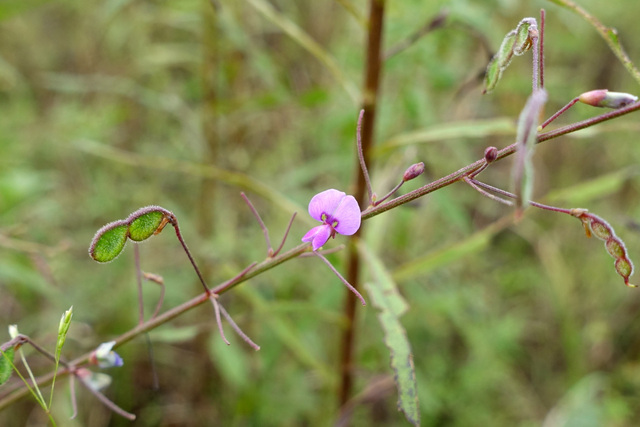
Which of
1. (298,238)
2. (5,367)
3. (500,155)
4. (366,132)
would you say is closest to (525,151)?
(500,155)

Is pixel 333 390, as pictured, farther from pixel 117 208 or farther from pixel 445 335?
pixel 117 208

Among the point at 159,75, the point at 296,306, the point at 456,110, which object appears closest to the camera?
the point at 296,306

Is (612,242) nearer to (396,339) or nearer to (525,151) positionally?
(525,151)

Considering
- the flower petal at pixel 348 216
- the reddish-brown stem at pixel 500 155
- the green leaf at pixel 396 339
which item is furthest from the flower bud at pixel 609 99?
the green leaf at pixel 396 339

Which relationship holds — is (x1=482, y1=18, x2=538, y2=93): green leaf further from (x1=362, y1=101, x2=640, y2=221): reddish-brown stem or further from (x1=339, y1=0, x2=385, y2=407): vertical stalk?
(x1=339, y1=0, x2=385, y2=407): vertical stalk

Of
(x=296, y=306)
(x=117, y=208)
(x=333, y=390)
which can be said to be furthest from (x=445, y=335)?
(x=117, y=208)

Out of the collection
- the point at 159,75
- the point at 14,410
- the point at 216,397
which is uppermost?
the point at 159,75

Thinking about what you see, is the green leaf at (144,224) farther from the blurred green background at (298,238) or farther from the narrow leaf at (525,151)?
the blurred green background at (298,238)
